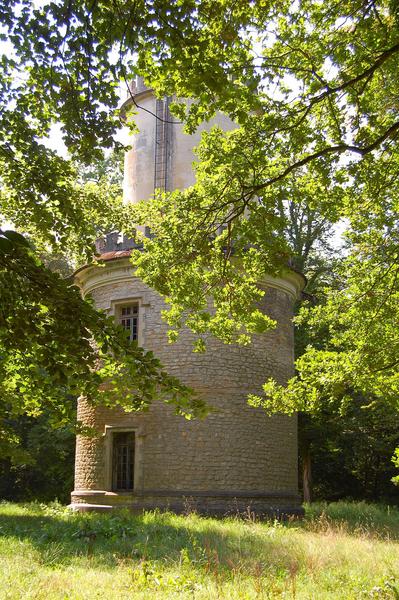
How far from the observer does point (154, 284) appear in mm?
9461

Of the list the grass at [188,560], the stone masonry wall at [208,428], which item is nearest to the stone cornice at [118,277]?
the stone masonry wall at [208,428]

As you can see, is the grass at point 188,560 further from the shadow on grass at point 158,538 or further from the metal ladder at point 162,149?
the metal ladder at point 162,149

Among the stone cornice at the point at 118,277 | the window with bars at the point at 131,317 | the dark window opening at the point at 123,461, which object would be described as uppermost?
the stone cornice at the point at 118,277

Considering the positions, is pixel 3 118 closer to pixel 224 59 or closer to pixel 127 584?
pixel 224 59

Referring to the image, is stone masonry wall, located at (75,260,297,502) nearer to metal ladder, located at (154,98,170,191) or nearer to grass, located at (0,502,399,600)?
grass, located at (0,502,399,600)

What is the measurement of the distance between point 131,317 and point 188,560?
984cm

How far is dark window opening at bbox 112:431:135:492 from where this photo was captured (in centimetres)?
1686

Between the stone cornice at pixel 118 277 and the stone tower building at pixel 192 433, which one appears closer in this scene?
the stone tower building at pixel 192 433

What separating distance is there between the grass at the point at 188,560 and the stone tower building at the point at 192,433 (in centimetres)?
108

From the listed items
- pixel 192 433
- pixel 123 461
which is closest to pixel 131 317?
pixel 192 433

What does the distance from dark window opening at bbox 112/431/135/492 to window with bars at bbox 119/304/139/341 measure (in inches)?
106

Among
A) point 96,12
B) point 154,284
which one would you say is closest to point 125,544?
point 154,284

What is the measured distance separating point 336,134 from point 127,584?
21.0 feet

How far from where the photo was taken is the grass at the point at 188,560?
744cm
